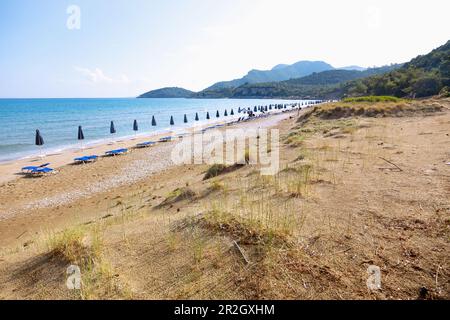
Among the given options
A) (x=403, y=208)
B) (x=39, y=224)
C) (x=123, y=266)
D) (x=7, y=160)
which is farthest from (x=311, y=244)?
(x=7, y=160)

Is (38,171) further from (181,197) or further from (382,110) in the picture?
(382,110)

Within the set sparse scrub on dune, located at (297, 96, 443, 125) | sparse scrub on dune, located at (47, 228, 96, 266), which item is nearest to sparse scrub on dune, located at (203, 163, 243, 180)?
sparse scrub on dune, located at (47, 228, 96, 266)

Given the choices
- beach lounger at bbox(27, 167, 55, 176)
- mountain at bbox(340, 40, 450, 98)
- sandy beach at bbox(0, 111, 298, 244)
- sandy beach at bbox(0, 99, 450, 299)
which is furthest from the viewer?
mountain at bbox(340, 40, 450, 98)

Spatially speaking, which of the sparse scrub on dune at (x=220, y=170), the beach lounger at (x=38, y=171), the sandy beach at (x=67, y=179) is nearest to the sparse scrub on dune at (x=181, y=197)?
the sparse scrub on dune at (x=220, y=170)

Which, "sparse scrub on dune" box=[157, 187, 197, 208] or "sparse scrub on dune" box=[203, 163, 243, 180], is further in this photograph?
"sparse scrub on dune" box=[203, 163, 243, 180]

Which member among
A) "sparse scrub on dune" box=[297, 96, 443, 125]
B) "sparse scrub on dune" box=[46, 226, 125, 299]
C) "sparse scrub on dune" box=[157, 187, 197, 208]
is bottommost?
"sparse scrub on dune" box=[157, 187, 197, 208]

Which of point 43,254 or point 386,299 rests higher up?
point 386,299

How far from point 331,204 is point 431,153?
5147 mm

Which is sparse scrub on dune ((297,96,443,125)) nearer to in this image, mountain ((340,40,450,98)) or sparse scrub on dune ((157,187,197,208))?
mountain ((340,40,450,98))

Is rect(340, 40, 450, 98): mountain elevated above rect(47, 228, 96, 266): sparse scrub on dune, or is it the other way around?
rect(340, 40, 450, 98): mountain

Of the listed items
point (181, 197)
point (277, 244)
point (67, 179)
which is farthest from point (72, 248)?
point (67, 179)

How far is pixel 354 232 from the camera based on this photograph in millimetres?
3756

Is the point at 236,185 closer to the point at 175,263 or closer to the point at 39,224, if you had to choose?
the point at 175,263

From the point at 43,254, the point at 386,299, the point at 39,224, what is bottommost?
the point at 39,224
